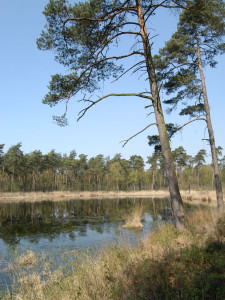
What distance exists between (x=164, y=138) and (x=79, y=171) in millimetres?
64709

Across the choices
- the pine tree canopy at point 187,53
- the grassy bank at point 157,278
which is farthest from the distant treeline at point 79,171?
the grassy bank at point 157,278

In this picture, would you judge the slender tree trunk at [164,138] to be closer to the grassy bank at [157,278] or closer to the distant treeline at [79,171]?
the grassy bank at [157,278]

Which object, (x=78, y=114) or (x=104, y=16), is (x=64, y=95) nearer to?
(x=78, y=114)

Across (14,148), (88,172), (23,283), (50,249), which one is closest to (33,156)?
(14,148)

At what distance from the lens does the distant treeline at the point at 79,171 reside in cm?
5156

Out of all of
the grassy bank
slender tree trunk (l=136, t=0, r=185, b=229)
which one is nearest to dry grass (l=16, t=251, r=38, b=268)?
the grassy bank

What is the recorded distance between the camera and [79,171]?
70188mm

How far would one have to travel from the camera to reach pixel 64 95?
25.5 ft

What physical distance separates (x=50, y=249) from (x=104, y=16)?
28.6ft

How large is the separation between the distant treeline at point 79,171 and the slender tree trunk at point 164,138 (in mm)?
41627

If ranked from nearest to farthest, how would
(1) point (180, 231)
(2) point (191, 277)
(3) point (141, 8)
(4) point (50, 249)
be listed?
(2) point (191, 277) < (1) point (180, 231) < (3) point (141, 8) < (4) point (50, 249)

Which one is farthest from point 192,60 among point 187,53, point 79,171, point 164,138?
point 79,171

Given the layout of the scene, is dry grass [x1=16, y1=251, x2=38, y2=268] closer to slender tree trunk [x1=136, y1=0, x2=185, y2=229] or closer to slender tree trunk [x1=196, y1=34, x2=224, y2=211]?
slender tree trunk [x1=136, y1=0, x2=185, y2=229]

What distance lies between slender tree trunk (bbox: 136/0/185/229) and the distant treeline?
41.6 metres
